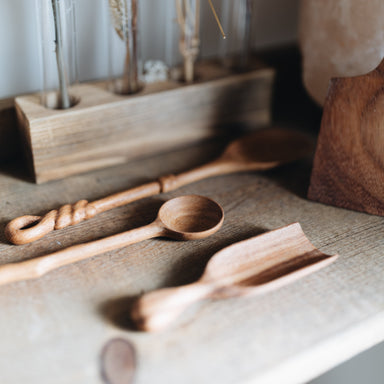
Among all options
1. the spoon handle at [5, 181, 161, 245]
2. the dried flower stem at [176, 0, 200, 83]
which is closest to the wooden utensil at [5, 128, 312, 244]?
the spoon handle at [5, 181, 161, 245]

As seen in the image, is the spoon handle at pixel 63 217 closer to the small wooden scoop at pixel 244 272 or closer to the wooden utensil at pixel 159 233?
the wooden utensil at pixel 159 233

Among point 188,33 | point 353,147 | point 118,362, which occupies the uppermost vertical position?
point 188,33

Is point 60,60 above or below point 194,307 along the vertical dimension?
above

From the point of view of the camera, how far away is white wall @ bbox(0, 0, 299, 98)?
619 mm

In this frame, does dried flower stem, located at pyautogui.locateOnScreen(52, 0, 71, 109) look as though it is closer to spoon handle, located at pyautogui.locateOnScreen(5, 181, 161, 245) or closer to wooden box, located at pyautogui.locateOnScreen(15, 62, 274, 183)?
wooden box, located at pyautogui.locateOnScreen(15, 62, 274, 183)

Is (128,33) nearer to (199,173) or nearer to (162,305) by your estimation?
(199,173)

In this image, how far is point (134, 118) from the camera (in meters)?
0.64

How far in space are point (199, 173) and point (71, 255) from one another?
0.23 metres

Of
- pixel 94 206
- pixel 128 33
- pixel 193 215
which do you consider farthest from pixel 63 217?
pixel 128 33

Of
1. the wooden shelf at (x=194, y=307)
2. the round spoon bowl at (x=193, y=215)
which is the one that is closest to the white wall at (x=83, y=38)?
the wooden shelf at (x=194, y=307)

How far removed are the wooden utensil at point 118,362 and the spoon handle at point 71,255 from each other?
11 centimetres

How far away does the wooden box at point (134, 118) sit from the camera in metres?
A: 0.59

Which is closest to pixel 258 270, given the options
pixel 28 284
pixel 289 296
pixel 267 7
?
pixel 289 296

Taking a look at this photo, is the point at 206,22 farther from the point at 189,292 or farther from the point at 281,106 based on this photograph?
the point at 189,292
